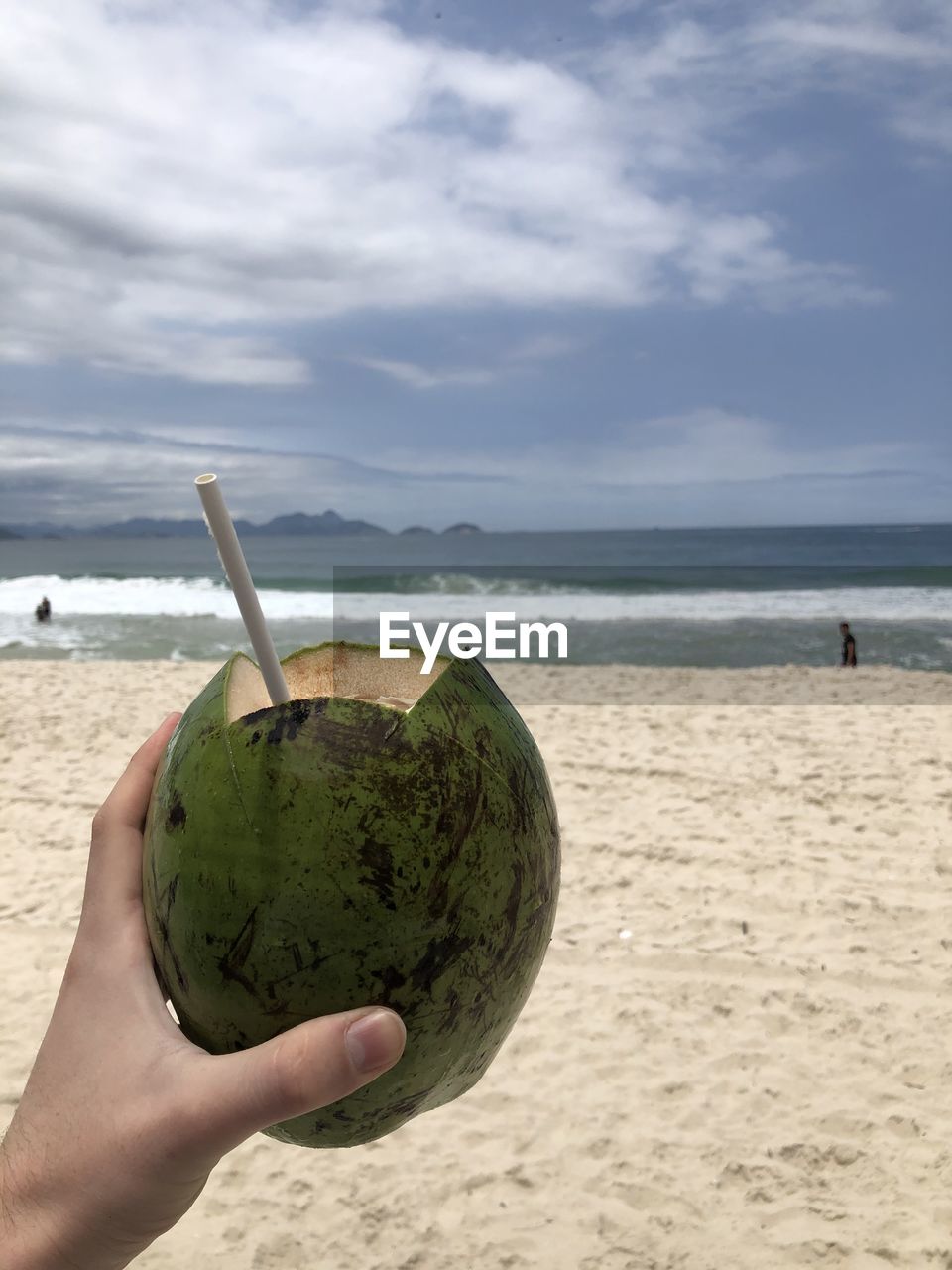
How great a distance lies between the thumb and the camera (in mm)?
1290

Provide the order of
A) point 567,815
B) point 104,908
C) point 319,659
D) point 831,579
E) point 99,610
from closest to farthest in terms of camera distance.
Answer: point 104,908 → point 319,659 → point 567,815 → point 99,610 → point 831,579

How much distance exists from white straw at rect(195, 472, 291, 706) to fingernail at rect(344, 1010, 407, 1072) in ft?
1.75

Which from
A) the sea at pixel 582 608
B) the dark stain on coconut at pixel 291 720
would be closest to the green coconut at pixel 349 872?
the dark stain on coconut at pixel 291 720

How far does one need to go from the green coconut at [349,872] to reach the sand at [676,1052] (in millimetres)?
1990

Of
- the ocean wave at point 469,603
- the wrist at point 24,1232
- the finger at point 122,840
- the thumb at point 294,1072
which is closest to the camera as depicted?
the thumb at point 294,1072

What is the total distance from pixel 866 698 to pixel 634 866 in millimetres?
6970

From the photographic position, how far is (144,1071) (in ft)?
4.73

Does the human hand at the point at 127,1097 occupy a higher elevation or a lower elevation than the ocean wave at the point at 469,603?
lower

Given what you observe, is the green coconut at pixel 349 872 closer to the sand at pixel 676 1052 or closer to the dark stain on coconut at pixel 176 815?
the dark stain on coconut at pixel 176 815

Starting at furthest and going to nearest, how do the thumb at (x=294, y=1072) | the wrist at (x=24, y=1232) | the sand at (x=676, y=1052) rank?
the sand at (x=676, y=1052)
the wrist at (x=24, y=1232)
the thumb at (x=294, y=1072)

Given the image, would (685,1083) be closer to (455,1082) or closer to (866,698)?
(455,1082)

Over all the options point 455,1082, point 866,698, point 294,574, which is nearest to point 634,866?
point 455,1082

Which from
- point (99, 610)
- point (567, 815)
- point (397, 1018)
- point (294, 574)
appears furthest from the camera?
point (294, 574)

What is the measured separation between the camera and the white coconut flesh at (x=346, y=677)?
1710 mm
